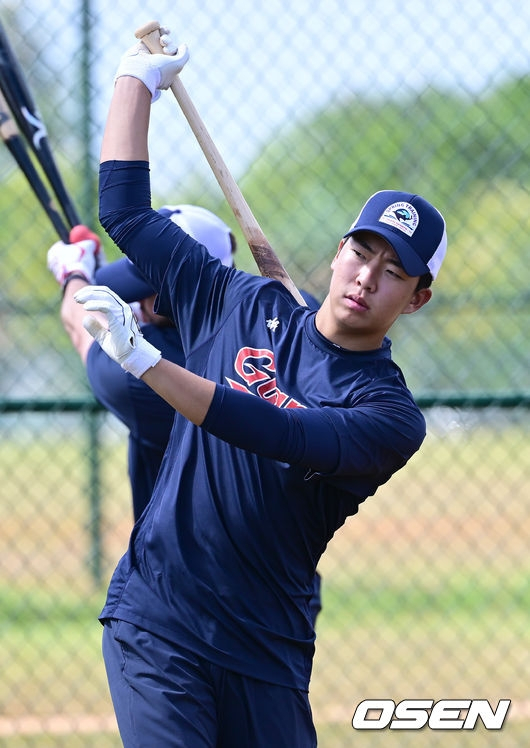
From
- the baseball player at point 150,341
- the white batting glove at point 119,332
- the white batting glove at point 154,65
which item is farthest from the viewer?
the baseball player at point 150,341

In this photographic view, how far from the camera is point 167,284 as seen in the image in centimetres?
262

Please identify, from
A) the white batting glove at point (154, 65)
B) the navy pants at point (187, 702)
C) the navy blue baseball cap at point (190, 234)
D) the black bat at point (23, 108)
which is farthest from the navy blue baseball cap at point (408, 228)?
the black bat at point (23, 108)

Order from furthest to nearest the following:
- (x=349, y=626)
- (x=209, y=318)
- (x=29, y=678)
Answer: (x=349, y=626), (x=29, y=678), (x=209, y=318)

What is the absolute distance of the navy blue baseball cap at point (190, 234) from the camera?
3.20m

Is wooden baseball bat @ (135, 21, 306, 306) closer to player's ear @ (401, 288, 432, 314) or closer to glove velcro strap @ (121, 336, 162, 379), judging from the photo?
player's ear @ (401, 288, 432, 314)

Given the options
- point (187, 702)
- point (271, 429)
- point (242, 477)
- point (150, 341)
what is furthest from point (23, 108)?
point (187, 702)

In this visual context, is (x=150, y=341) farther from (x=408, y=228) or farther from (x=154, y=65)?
(x=408, y=228)

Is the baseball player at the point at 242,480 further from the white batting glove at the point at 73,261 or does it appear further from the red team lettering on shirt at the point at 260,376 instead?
the white batting glove at the point at 73,261

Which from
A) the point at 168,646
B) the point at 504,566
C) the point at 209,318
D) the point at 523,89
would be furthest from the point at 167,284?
the point at 504,566

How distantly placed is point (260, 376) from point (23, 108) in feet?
5.04

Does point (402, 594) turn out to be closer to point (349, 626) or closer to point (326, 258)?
point (349, 626)

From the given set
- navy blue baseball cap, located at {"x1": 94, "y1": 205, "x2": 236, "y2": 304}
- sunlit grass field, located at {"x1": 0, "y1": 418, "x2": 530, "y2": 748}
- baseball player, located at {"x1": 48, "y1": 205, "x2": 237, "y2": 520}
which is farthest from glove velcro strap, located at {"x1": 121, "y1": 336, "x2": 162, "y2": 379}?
sunlit grass field, located at {"x1": 0, "y1": 418, "x2": 530, "y2": 748}

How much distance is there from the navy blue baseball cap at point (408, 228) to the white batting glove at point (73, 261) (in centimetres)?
118

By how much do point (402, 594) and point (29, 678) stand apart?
176 centimetres
